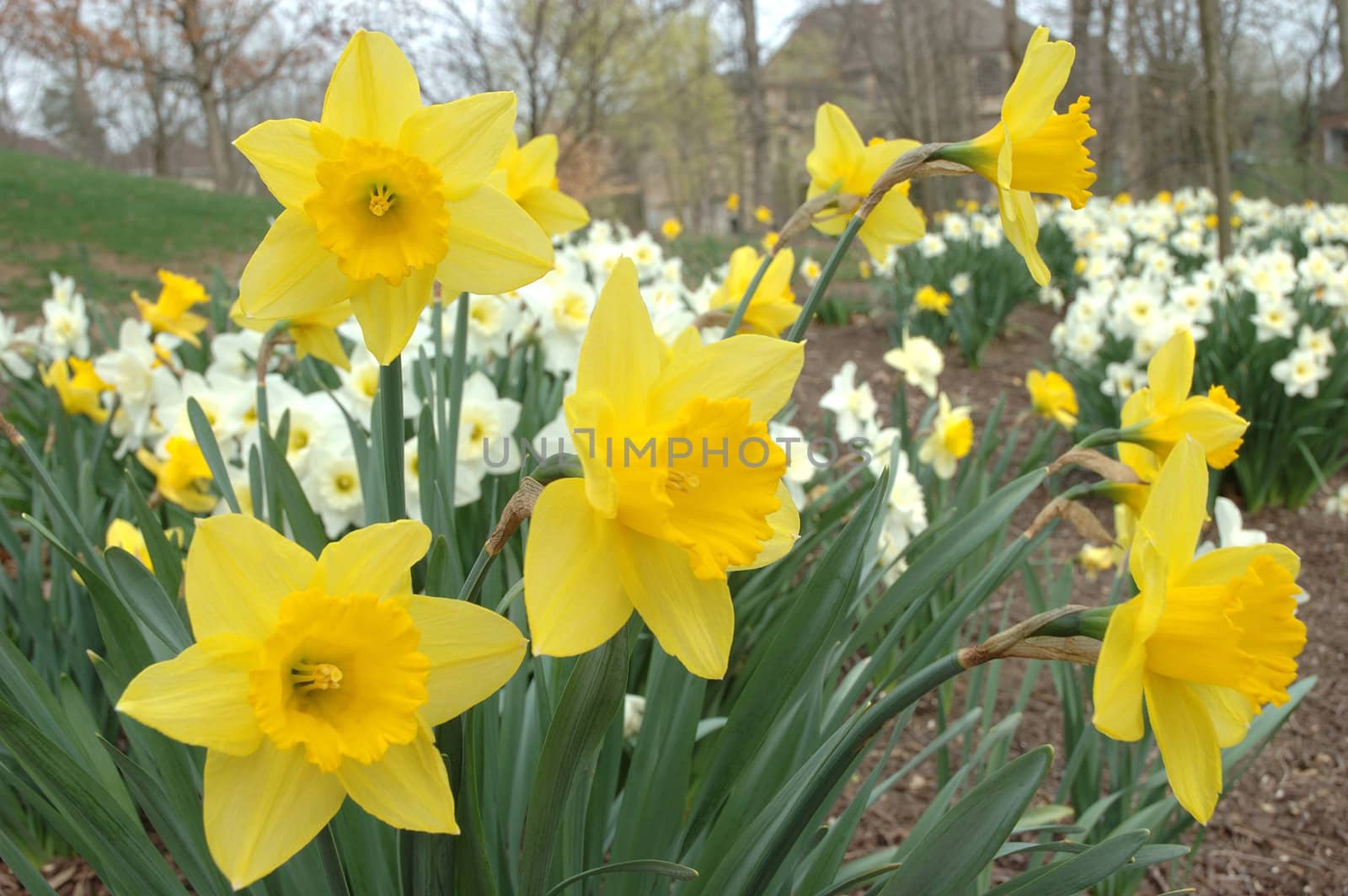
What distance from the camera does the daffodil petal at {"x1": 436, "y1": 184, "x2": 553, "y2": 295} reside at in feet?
2.94

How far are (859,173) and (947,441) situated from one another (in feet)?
4.89

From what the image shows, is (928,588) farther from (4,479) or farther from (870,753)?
(4,479)

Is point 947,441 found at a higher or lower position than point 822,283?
lower

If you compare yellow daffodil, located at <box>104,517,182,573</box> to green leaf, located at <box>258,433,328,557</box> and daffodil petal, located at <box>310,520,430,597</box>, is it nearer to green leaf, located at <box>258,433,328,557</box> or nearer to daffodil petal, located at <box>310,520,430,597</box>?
green leaf, located at <box>258,433,328,557</box>

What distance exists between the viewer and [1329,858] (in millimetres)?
2084

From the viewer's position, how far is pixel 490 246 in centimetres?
90

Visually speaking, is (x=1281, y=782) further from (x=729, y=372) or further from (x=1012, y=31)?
(x=1012, y=31)

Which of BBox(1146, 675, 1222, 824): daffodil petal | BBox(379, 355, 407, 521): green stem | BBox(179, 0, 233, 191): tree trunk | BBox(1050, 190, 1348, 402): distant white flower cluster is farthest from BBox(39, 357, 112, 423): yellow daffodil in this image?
BBox(179, 0, 233, 191): tree trunk

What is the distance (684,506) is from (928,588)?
563mm

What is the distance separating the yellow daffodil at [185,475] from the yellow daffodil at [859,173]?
137 cm

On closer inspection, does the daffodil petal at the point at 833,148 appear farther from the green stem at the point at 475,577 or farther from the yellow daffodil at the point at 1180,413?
the green stem at the point at 475,577

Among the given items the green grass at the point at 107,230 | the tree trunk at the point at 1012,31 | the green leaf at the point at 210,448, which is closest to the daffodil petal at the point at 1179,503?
the green leaf at the point at 210,448

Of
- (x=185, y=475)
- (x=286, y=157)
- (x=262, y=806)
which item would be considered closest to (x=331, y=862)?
(x=262, y=806)

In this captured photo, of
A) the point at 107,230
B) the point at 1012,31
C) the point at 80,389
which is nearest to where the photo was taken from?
the point at 80,389
